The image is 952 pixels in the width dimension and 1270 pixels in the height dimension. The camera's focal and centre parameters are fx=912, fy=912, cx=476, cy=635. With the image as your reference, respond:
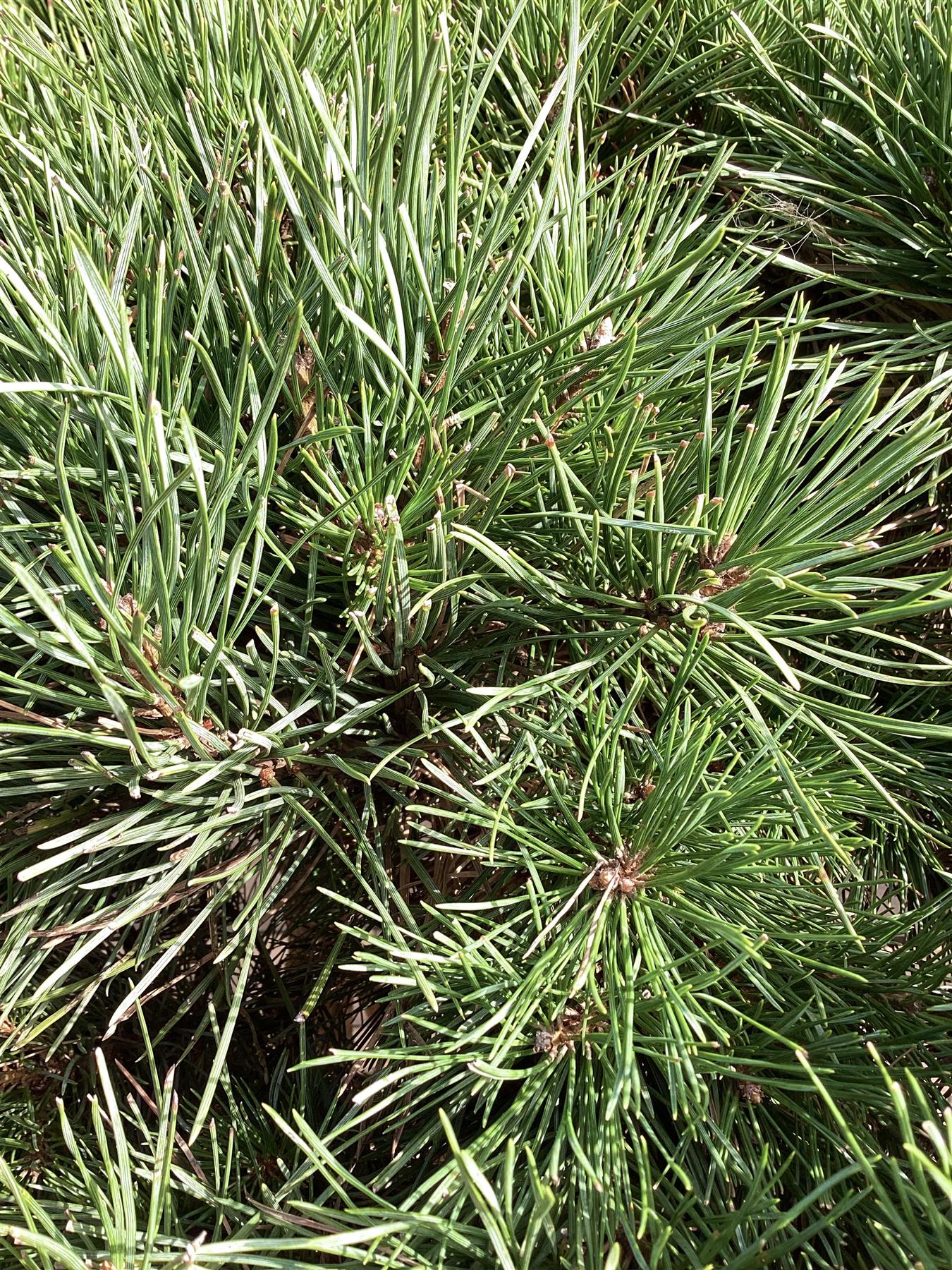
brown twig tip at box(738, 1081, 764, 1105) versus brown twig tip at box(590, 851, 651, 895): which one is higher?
brown twig tip at box(590, 851, 651, 895)

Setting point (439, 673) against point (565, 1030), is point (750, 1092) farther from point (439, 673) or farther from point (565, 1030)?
point (439, 673)

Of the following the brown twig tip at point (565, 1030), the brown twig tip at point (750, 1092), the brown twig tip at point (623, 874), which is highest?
the brown twig tip at point (623, 874)

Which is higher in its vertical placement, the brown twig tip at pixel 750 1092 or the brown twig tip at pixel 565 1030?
the brown twig tip at pixel 565 1030

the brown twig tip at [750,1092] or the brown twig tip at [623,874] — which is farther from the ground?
the brown twig tip at [623,874]

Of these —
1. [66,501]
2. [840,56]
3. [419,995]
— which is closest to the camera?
[66,501]

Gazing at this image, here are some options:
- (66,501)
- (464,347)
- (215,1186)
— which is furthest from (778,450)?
(215,1186)

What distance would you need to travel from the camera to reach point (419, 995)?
344mm

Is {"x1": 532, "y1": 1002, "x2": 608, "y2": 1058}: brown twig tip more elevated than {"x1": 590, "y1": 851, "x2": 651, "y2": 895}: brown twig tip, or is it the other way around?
{"x1": 590, "y1": 851, "x2": 651, "y2": 895}: brown twig tip

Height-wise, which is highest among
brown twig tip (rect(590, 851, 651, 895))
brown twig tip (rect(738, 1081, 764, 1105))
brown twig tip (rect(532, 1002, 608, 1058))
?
brown twig tip (rect(590, 851, 651, 895))

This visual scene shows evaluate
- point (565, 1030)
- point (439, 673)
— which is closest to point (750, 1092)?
point (565, 1030)

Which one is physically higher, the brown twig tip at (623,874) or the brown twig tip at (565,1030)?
the brown twig tip at (623,874)

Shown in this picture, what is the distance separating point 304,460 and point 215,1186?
0.92ft

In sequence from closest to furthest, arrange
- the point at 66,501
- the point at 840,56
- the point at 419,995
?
the point at 66,501 < the point at 419,995 < the point at 840,56

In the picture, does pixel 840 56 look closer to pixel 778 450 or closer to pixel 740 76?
pixel 740 76
